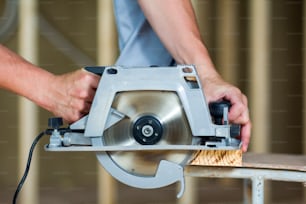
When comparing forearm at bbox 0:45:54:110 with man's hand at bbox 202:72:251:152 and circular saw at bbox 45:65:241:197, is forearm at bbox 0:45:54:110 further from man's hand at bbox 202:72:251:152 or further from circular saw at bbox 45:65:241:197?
man's hand at bbox 202:72:251:152

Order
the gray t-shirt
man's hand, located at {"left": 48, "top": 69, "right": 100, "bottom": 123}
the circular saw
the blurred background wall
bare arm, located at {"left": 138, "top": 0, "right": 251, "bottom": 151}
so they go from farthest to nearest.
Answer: the blurred background wall
the gray t-shirt
bare arm, located at {"left": 138, "top": 0, "right": 251, "bottom": 151}
man's hand, located at {"left": 48, "top": 69, "right": 100, "bottom": 123}
the circular saw

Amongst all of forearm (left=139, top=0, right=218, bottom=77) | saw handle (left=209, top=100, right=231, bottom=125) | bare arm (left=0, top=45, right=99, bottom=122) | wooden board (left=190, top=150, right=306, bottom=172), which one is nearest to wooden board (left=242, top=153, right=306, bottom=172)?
wooden board (left=190, top=150, right=306, bottom=172)

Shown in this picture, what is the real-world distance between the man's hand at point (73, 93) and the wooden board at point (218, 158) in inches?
8.9

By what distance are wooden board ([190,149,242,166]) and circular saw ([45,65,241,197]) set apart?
7 centimetres

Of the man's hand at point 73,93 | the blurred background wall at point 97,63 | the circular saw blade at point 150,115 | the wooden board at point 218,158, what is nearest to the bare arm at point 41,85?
the man's hand at point 73,93

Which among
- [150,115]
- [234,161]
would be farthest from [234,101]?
[150,115]

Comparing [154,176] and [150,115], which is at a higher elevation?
[150,115]

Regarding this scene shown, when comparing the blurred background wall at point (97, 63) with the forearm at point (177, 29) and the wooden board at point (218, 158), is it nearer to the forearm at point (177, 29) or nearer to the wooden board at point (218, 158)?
the forearm at point (177, 29)

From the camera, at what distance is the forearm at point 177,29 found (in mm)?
1453

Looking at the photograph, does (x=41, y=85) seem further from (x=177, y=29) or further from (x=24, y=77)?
(x=177, y=29)

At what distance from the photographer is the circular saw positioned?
1.07 meters

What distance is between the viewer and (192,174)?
1.24 m

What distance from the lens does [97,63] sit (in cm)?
286

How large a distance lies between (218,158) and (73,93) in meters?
0.30
